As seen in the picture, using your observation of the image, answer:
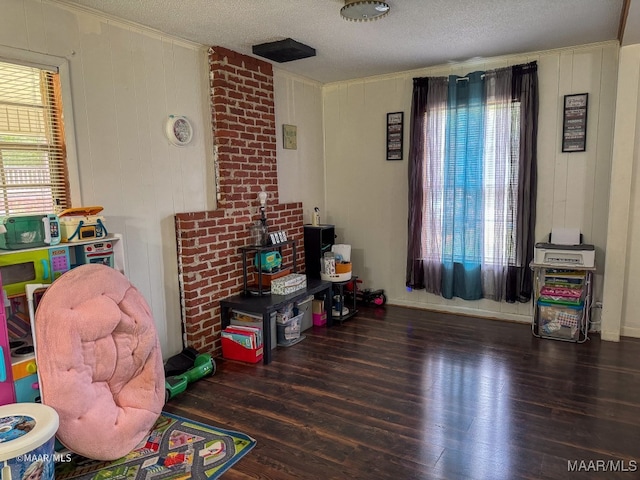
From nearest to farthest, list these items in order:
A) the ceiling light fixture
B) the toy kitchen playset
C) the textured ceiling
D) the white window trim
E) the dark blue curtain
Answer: the toy kitchen playset < the white window trim < the ceiling light fixture < the textured ceiling < the dark blue curtain

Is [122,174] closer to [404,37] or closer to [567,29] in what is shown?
[404,37]

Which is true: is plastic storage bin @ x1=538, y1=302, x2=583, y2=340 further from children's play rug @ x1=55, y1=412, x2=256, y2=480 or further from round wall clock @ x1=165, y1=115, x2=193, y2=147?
round wall clock @ x1=165, y1=115, x2=193, y2=147

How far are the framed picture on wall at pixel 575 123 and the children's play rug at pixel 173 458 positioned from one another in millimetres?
3549

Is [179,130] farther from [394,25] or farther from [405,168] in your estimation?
[405,168]

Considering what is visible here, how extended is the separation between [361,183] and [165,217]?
2397 mm

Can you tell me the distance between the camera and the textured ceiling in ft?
9.22

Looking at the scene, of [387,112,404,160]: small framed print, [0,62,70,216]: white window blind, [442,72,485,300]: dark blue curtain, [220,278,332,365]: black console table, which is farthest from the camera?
[387,112,404,160]: small framed print

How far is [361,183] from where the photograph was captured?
5000 millimetres

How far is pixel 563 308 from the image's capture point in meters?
3.73

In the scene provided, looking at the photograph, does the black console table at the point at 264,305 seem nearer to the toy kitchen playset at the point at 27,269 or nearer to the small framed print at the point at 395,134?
the toy kitchen playset at the point at 27,269

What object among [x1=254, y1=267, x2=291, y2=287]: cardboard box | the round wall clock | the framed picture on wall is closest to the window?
the framed picture on wall

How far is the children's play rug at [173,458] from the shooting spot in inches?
84.6

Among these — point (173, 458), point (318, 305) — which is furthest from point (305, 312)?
point (173, 458)

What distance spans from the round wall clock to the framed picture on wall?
320cm
